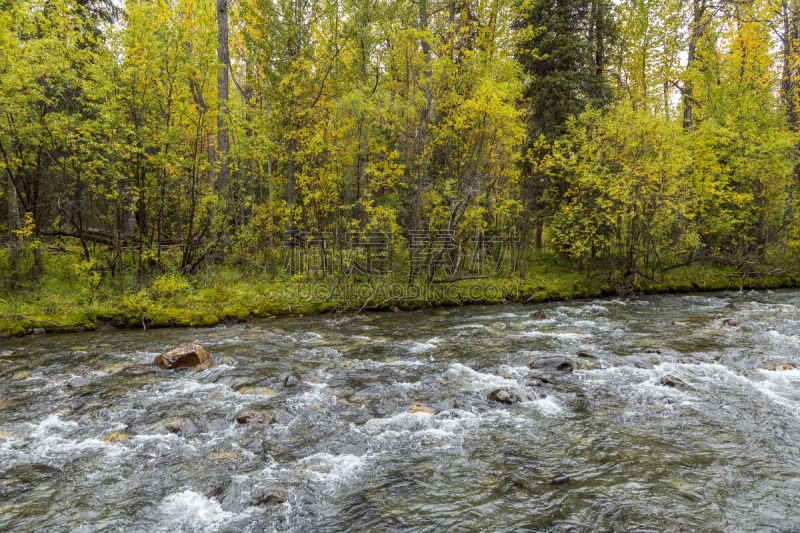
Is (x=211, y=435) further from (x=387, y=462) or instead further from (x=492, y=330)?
(x=492, y=330)

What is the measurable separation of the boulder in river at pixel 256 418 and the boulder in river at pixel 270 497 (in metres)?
1.93

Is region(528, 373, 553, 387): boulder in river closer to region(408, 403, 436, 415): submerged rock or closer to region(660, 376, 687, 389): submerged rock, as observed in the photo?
region(660, 376, 687, 389): submerged rock

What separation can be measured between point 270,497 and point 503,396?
4338 millimetres

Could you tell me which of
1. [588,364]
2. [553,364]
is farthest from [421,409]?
[588,364]

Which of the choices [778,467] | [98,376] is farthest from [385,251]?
[778,467]

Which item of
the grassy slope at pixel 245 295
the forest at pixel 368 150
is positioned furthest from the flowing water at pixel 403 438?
the forest at pixel 368 150

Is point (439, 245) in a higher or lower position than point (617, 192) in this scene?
lower

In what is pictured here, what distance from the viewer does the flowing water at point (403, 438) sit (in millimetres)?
4531

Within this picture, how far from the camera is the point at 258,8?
1764 cm

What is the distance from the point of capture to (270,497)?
185 inches

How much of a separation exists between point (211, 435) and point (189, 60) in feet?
39.6

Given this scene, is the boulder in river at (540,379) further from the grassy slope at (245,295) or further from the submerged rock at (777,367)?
the grassy slope at (245,295)

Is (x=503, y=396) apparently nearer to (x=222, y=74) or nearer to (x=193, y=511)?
(x=193, y=511)

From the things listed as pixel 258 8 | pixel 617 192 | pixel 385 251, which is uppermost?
pixel 258 8
